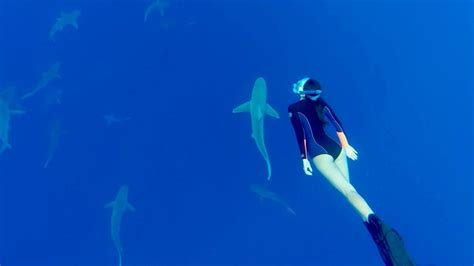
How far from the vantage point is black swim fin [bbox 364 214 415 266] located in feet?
16.3

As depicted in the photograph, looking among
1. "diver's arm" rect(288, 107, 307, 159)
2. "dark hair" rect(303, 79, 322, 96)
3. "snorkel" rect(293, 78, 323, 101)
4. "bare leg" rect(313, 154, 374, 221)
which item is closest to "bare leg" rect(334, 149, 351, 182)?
"bare leg" rect(313, 154, 374, 221)

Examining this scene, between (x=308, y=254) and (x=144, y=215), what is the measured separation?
5543mm

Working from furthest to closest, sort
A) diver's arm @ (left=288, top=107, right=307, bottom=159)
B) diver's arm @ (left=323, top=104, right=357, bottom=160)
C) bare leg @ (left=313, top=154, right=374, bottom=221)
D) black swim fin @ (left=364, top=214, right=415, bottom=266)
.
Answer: diver's arm @ (left=323, top=104, right=357, bottom=160), diver's arm @ (left=288, top=107, right=307, bottom=159), bare leg @ (left=313, top=154, right=374, bottom=221), black swim fin @ (left=364, top=214, right=415, bottom=266)

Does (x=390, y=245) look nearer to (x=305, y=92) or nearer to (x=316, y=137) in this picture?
(x=316, y=137)

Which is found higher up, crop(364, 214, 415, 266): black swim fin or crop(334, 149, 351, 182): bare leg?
crop(334, 149, 351, 182): bare leg

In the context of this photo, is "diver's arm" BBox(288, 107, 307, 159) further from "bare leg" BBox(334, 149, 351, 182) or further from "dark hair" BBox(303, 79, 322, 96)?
"bare leg" BBox(334, 149, 351, 182)

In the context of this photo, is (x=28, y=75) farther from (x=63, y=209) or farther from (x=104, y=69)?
(x=63, y=209)

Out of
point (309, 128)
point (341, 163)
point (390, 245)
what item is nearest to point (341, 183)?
point (341, 163)

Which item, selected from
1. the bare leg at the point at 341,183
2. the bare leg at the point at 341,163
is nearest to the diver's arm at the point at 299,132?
the bare leg at the point at 341,183

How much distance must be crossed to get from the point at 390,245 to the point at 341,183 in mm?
1138

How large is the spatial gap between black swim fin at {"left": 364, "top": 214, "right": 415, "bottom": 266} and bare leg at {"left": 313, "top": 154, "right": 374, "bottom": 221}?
0.78ft

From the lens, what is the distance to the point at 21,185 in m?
17.4

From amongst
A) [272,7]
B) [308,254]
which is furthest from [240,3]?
[308,254]

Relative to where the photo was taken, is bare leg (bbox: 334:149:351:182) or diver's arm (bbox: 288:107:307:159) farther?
bare leg (bbox: 334:149:351:182)
